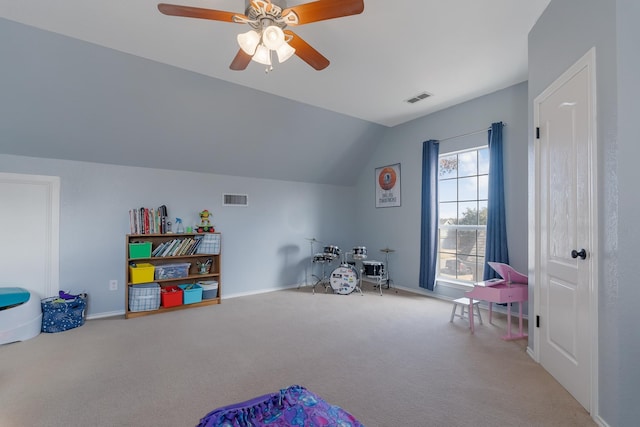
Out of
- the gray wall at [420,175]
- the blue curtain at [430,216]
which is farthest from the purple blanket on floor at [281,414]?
the blue curtain at [430,216]

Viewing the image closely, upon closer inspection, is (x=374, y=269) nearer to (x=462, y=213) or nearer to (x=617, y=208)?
(x=462, y=213)

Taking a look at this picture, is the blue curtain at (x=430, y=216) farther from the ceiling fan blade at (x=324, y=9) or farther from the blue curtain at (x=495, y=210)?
the ceiling fan blade at (x=324, y=9)

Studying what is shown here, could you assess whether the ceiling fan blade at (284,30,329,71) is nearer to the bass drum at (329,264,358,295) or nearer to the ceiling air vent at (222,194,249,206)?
the ceiling air vent at (222,194,249,206)

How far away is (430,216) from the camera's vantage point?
14.8 feet

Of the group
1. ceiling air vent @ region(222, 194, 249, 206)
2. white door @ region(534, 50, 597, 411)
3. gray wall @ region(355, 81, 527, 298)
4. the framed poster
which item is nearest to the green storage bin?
ceiling air vent @ region(222, 194, 249, 206)

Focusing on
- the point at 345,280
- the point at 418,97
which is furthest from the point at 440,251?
the point at 418,97

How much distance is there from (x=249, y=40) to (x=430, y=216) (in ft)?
11.7

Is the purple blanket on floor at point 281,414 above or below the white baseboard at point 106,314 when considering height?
above

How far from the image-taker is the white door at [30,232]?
128 inches

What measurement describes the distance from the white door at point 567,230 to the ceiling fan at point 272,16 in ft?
5.24

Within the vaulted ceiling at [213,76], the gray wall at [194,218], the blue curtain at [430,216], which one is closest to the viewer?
the vaulted ceiling at [213,76]

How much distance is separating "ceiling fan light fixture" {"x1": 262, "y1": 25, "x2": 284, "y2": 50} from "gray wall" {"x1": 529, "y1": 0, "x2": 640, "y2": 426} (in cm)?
187

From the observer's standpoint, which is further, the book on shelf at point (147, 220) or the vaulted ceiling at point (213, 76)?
the book on shelf at point (147, 220)

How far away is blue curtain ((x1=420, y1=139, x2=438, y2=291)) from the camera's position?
450cm
